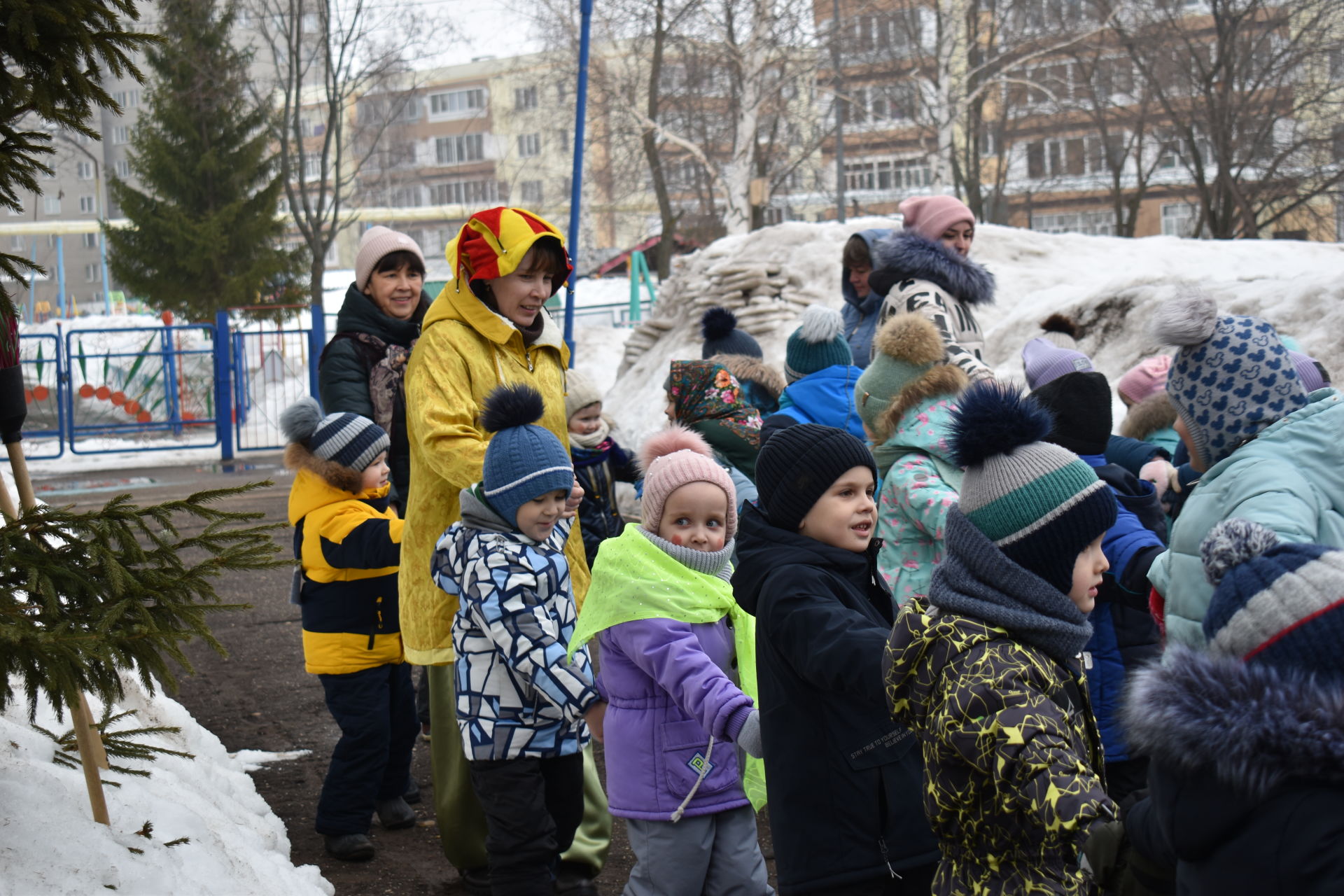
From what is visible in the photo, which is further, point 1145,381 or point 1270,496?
point 1145,381

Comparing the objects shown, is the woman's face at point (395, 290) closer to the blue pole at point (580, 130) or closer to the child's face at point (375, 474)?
the child's face at point (375, 474)

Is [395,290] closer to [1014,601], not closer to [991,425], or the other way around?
[991,425]

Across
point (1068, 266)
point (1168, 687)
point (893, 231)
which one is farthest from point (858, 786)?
point (1068, 266)

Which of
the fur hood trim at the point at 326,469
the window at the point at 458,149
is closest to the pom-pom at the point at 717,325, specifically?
the fur hood trim at the point at 326,469

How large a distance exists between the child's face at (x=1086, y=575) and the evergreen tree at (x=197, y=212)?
24.4 m

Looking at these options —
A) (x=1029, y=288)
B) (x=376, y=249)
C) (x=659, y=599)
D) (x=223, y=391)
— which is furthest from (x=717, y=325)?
(x=223, y=391)

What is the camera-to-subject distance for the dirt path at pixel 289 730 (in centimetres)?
407

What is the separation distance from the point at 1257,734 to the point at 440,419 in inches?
108

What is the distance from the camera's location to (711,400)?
521cm

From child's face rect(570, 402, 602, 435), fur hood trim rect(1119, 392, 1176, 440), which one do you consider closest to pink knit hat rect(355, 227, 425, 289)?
child's face rect(570, 402, 602, 435)

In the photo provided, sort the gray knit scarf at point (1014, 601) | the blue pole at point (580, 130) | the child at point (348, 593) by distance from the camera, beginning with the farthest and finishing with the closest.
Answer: the blue pole at point (580, 130), the child at point (348, 593), the gray knit scarf at point (1014, 601)

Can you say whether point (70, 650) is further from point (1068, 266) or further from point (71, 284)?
point (71, 284)

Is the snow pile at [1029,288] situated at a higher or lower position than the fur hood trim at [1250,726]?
higher

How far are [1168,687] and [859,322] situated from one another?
212 inches
